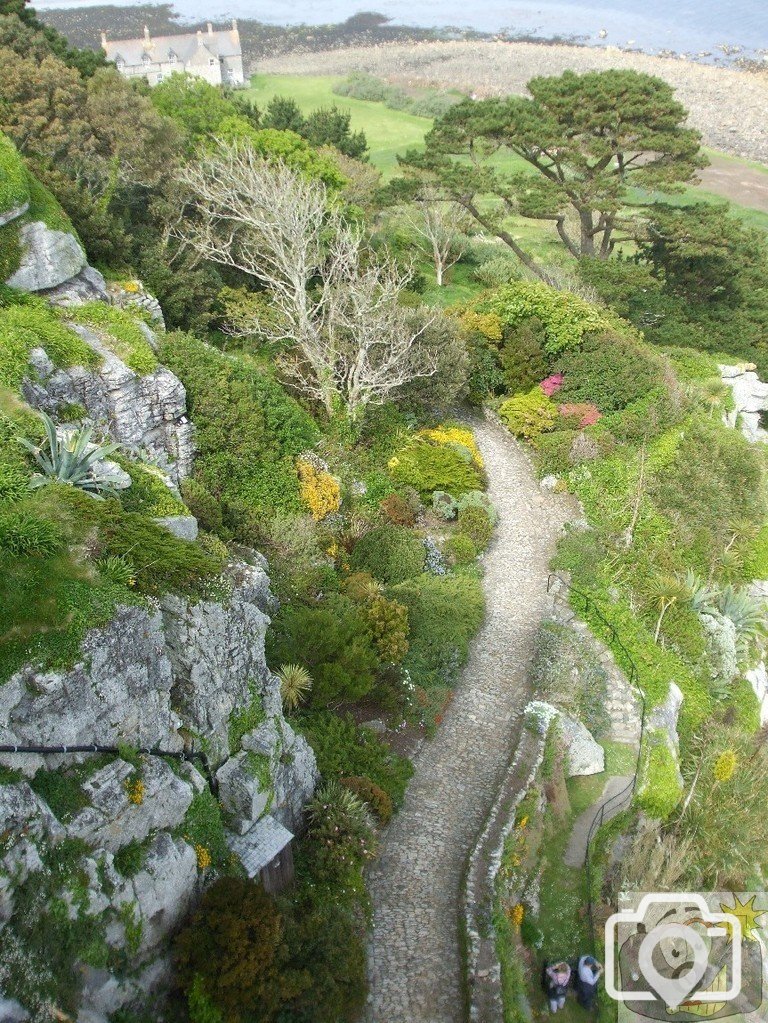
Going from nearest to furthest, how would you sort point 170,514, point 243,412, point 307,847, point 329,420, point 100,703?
point 100,703 < point 307,847 < point 170,514 < point 243,412 < point 329,420

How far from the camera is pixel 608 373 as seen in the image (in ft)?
80.7

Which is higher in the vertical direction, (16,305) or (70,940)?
(16,305)

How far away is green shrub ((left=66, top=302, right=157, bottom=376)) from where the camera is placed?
16.2 m

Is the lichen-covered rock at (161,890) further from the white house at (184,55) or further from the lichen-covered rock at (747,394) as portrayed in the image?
the white house at (184,55)

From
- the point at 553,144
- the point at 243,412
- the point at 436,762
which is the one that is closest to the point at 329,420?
the point at 243,412

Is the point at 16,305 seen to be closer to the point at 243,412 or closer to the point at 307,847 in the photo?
the point at 243,412

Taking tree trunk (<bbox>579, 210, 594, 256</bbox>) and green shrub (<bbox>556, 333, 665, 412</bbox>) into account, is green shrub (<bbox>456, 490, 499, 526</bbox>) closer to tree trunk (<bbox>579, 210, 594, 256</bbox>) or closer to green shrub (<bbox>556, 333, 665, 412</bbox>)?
green shrub (<bbox>556, 333, 665, 412</bbox>)

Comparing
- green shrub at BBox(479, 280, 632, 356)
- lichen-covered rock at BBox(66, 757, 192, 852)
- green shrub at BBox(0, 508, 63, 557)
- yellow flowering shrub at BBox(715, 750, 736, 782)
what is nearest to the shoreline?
green shrub at BBox(479, 280, 632, 356)

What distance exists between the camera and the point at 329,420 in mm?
21500

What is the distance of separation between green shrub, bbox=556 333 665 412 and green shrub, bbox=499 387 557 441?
81cm

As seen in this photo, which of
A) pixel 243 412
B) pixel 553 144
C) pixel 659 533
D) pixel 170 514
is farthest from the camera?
pixel 553 144

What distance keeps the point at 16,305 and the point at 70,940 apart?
1242cm

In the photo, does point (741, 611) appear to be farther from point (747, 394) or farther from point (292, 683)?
point (747, 394)

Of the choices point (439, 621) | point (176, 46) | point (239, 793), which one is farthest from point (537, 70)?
point (239, 793)
